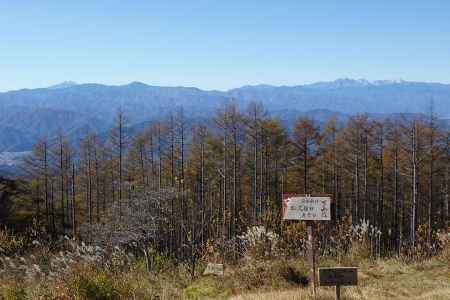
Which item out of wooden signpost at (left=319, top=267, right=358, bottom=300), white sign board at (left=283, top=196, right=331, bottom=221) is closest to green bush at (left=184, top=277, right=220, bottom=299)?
white sign board at (left=283, top=196, right=331, bottom=221)

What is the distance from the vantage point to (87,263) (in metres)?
9.62

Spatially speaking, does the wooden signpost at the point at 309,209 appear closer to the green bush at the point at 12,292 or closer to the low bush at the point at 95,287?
the low bush at the point at 95,287

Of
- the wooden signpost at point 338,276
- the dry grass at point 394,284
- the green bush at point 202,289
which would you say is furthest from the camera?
the green bush at point 202,289

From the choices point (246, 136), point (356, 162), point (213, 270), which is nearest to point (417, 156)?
point (356, 162)

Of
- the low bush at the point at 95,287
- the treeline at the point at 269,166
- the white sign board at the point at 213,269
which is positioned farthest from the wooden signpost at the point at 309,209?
the treeline at the point at 269,166

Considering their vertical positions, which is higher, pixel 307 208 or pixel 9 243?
pixel 307 208

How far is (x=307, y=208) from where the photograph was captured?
8352 millimetres

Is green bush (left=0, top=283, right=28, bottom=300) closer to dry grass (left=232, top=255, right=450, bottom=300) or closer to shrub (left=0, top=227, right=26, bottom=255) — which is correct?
shrub (left=0, top=227, right=26, bottom=255)

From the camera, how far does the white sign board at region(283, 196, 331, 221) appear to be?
8.29 m

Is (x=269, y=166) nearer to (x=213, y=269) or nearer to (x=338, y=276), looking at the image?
(x=213, y=269)

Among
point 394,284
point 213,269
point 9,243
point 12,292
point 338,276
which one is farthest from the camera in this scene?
point 9,243

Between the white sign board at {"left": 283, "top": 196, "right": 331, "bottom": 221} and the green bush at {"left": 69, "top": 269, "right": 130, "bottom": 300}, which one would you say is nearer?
the green bush at {"left": 69, "top": 269, "right": 130, "bottom": 300}

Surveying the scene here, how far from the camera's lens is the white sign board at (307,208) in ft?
27.2

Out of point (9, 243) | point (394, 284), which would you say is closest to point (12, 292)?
point (9, 243)
